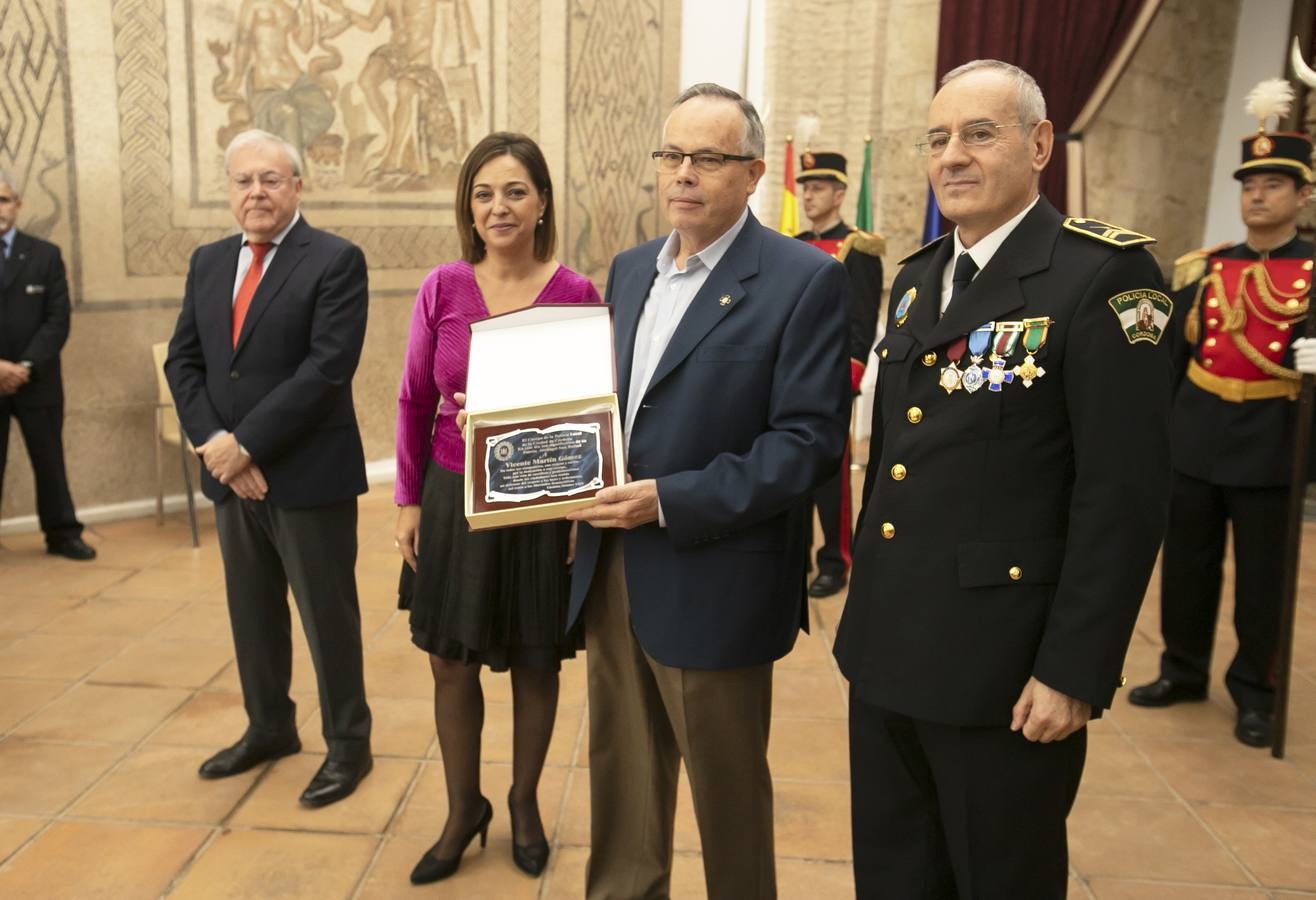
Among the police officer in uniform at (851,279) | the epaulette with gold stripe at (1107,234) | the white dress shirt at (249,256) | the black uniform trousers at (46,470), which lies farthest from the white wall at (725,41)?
the epaulette with gold stripe at (1107,234)

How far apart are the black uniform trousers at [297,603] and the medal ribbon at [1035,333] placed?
1.93 metres

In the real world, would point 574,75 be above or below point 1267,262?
Answer: above

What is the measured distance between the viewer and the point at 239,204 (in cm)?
282

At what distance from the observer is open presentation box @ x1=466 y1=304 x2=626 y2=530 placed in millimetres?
1905

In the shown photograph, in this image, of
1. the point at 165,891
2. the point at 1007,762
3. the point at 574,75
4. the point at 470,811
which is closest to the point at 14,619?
the point at 165,891

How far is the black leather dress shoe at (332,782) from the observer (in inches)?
116

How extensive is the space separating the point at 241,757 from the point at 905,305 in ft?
7.49

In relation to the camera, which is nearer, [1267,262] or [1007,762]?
[1007,762]

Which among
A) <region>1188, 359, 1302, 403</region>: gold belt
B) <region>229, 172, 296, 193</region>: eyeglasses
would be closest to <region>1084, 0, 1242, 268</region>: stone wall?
<region>1188, 359, 1302, 403</region>: gold belt

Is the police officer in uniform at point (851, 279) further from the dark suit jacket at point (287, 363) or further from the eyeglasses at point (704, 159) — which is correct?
the eyeglasses at point (704, 159)

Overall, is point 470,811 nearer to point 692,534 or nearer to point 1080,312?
point 692,534

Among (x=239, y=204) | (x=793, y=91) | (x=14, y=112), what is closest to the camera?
(x=239, y=204)

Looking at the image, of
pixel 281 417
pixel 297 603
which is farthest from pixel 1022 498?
pixel 297 603

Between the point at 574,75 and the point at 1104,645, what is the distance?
6345 millimetres
